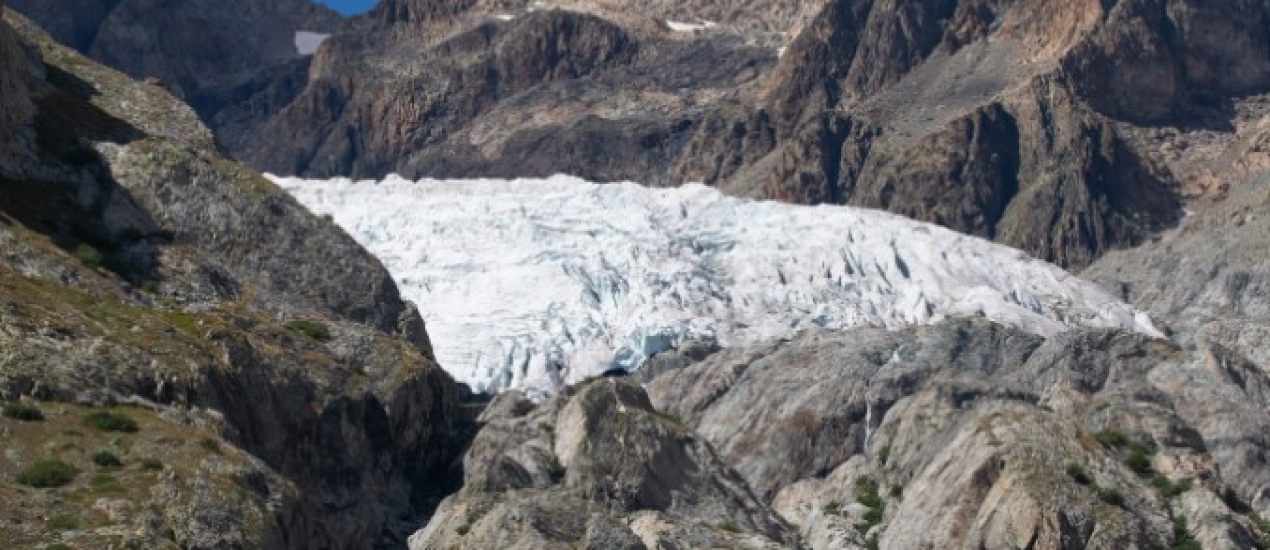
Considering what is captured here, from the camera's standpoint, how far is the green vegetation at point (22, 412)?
66.8 meters

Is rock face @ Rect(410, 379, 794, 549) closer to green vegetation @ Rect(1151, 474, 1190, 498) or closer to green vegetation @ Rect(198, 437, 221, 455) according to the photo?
green vegetation @ Rect(198, 437, 221, 455)

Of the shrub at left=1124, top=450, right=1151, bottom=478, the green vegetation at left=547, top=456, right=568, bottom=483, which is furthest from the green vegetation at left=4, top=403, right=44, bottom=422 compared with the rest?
the shrub at left=1124, top=450, right=1151, bottom=478

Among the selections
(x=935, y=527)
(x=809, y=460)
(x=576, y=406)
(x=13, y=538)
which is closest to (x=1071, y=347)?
(x=809, y=460)

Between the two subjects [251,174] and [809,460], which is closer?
[251,174]

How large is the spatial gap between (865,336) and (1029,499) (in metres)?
99.6

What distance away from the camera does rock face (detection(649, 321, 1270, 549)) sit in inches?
3509

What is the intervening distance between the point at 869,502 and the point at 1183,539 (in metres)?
29.0

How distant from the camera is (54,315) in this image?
73562 millimetres

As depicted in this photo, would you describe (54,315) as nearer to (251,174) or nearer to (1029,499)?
(251,174)

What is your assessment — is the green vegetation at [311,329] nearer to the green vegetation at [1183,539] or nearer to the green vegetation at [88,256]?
the green vegetation at [88,256]

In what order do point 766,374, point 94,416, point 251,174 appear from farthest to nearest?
point 766,374, point 251,174, point 94,416

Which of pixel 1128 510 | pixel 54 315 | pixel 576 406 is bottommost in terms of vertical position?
pixel 1128 510

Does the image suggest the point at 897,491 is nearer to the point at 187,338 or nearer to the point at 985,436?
the point at 985,436

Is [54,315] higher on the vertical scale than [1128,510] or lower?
higher
